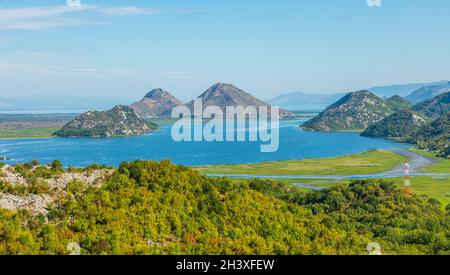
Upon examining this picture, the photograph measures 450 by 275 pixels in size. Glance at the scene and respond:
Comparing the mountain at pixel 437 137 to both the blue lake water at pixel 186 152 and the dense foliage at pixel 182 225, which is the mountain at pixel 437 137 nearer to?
the blue lake water at pixel 186 152

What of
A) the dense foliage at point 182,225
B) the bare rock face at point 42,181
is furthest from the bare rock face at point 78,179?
the dense foliage at point 182,225

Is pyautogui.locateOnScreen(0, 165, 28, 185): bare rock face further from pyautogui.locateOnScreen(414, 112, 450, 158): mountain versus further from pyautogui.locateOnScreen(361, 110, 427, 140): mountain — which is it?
pyautogui.locateOnScreen(361, 110, 427, 140): mountain

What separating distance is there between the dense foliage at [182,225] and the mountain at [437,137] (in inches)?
3759

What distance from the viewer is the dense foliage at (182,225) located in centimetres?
2202

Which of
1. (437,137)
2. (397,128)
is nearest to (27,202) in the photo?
(437,137)

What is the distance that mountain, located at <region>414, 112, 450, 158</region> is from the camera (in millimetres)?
132875

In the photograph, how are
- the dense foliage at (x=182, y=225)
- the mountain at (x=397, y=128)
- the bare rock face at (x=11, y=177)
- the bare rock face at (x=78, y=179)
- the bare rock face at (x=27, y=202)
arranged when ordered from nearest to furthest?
1. the dense foliage at (x=182, y=225)
2. the bare rock face at (x=27, y=202)
3. the bare rock face at (x=11, y=177)
4. the bare rock face at (x=78, y=179)
5. the mountain at (x=397, y=128)

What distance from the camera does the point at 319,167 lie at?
335 ft

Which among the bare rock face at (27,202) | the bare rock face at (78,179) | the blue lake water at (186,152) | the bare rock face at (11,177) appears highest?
the bare rock face at (11,177)

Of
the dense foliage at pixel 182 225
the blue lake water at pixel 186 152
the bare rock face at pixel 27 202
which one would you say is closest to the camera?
the dense foliage at pixel 182 225

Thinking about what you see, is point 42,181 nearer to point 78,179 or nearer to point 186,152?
point 78,179

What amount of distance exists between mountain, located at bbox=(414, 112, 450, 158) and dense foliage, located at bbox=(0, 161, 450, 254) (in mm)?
95477
